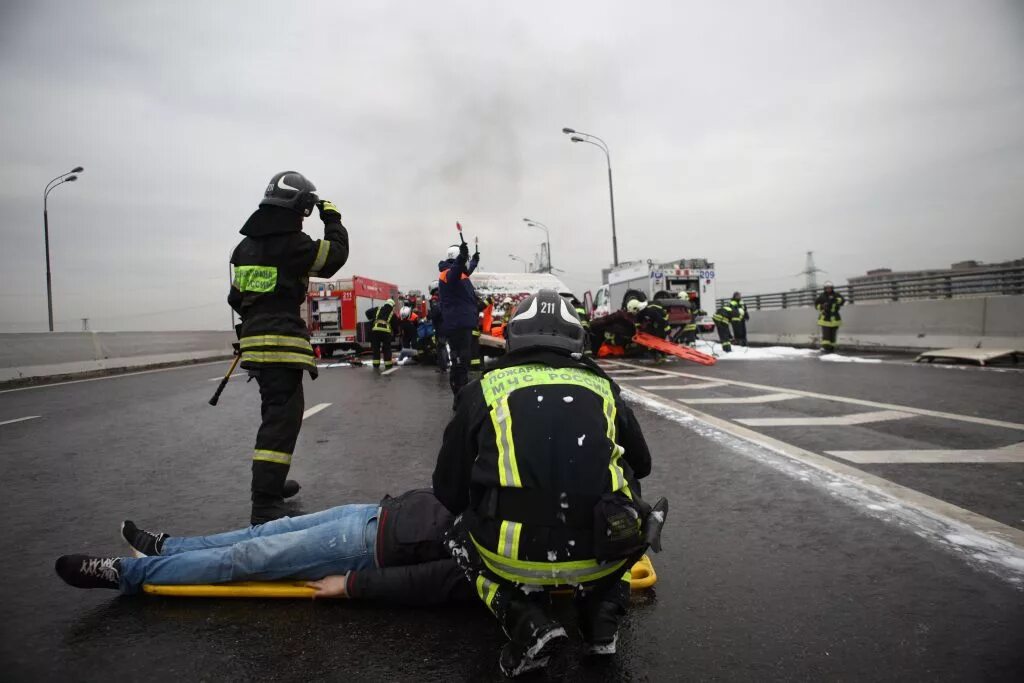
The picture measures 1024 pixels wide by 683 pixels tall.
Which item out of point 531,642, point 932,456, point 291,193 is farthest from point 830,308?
point 531,642

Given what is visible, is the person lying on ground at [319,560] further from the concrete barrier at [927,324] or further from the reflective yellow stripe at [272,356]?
the concrete barrier at [927,324]

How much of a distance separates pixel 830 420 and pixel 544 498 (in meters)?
5.41

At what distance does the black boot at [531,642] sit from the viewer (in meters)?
1.94

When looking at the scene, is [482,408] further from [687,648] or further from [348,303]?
[348,303]

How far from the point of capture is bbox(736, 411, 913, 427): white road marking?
6.18 meters

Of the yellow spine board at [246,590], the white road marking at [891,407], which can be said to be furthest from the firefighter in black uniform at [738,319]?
the yellow spine board at [246,590]

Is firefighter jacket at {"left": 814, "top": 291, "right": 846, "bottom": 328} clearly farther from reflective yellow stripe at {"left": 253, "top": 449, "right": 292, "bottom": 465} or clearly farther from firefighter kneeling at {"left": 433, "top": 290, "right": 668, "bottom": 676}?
firefighter kneeling at {"left": 433, "top": 290, "right": 668, "bottom": 676}

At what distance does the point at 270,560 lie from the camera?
263 cm

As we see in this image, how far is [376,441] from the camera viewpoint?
5949mm

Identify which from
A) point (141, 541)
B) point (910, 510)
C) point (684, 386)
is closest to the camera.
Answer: point (141, 541)

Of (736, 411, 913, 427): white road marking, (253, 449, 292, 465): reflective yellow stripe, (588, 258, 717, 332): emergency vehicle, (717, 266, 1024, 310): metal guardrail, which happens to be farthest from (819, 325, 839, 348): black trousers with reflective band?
(253, 449, 292, 465): reflective yellow stripe

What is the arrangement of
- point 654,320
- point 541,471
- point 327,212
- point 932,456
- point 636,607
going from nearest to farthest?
point 541,471
point 636,607
point 327,212
point 932,456
point 654,320

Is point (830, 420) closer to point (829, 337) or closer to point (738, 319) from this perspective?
point (829, 337)

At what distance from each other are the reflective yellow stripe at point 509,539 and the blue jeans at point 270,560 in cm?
81
